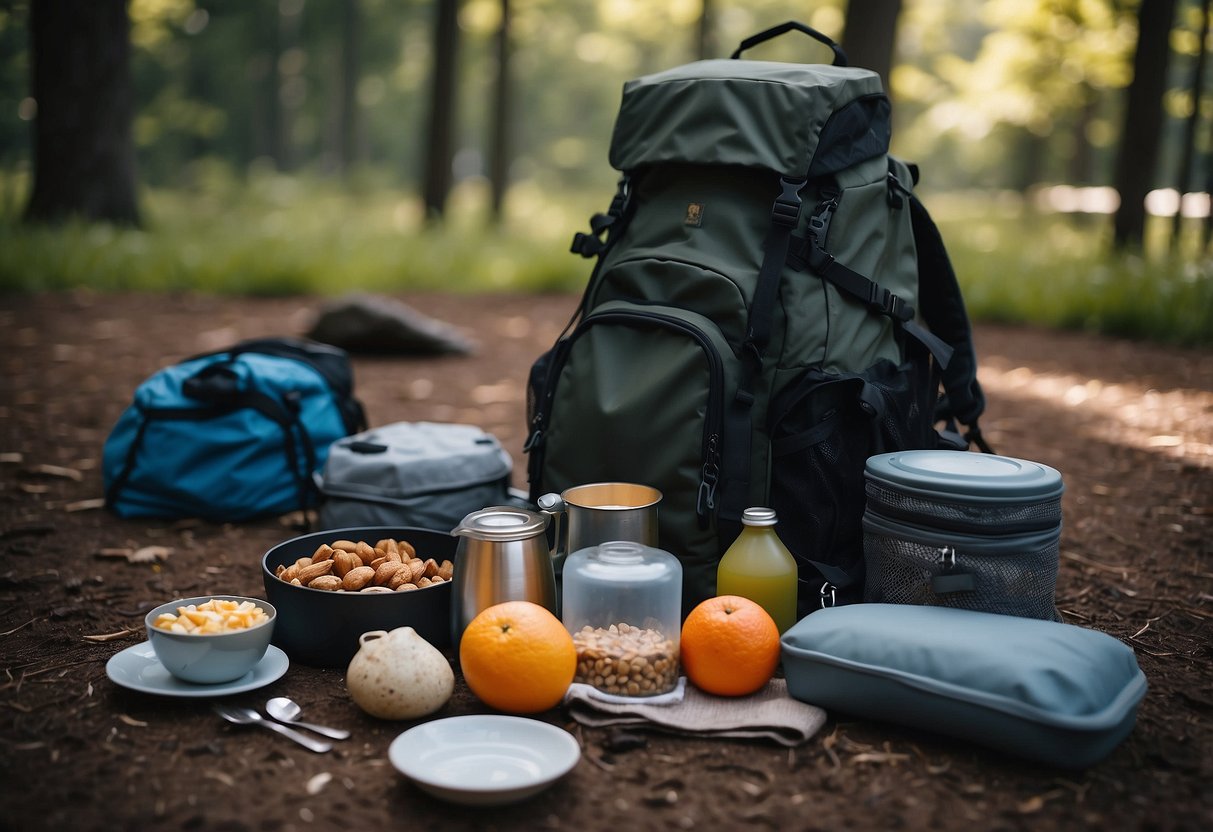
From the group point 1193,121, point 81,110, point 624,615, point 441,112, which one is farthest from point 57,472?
point 1193,121

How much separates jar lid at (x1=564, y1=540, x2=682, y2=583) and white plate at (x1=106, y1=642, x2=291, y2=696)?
0.72m

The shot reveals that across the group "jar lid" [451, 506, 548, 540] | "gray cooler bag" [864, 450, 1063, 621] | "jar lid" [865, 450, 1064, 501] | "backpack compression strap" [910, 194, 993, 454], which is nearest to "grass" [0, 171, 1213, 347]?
"backpack compression strap" [910, 194, 993, 454]

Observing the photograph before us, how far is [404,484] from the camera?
3096 millimetres

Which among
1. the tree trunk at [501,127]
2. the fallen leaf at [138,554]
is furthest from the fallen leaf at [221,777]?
the tree trunk at [501,127]

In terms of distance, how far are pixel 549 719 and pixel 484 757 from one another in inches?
10.0

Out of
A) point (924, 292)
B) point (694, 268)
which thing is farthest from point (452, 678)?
point (924, 292)

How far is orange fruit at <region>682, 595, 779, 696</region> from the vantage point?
2.21m

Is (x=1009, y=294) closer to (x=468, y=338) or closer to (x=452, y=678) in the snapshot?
(x=468, y=338)

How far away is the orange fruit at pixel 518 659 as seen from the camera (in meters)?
2.10

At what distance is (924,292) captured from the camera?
10.3 ft

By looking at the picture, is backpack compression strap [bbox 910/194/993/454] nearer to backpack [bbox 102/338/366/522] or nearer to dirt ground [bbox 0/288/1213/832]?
dirt ground [bbox 0/288/1213/832]

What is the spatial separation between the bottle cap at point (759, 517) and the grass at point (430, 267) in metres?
5.26

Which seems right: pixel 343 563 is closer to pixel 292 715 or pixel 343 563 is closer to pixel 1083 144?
pixel 292 715

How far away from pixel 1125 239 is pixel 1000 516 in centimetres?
733
